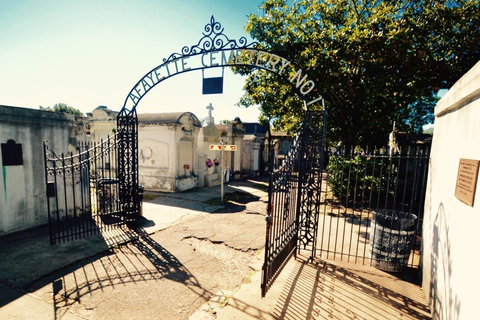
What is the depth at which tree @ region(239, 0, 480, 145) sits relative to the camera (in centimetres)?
708

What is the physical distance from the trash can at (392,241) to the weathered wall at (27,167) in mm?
8085

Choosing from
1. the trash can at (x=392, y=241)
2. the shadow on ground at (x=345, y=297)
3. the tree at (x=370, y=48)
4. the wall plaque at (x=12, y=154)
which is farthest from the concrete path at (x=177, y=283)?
the tree at (x=370, y=48)

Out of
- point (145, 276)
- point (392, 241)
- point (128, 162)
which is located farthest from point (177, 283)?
point (392, 241)

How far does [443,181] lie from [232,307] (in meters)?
3.47

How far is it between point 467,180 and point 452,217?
0.64 meters

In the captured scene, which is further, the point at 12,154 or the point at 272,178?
the point at 12,154

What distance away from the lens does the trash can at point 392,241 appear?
409cm

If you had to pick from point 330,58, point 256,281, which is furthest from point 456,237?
point 330,58

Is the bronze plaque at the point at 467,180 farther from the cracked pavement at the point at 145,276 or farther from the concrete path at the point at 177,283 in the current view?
the cracked pavement at the point at 145,276

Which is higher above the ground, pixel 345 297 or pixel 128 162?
pixel 128 162

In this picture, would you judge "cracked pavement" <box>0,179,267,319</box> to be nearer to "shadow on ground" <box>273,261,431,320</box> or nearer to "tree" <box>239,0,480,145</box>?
"shadow on ground" <box>273,261,431,320</box>

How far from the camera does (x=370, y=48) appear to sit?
6742 millimetres

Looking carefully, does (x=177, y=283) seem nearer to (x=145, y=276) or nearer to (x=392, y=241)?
(x=145, y=276)

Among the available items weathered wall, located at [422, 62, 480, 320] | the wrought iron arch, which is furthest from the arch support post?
weathered wall, located at [422, 62, 480, 320]
